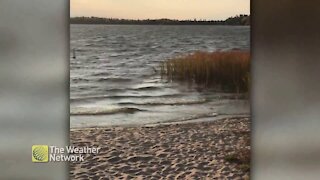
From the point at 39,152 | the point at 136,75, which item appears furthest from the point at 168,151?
the point at 39,152

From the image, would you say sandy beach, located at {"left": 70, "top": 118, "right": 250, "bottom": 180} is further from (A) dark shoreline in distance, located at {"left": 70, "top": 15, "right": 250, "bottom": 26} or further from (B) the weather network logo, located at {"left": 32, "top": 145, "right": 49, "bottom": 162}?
(A) dark shoreline in distance, located at {"left": 70, "top": 15, "right": 250, "bottom": 26}

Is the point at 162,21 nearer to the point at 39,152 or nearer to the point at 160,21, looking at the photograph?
the point at 160,21

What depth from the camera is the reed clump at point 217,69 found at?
181 cm

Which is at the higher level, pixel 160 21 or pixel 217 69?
pixel 160 21

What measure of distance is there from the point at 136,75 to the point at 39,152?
0.52 meters

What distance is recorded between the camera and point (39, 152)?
1.75 meters

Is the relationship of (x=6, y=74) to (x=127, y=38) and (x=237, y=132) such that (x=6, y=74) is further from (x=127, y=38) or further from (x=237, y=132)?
(x=237, y=132)

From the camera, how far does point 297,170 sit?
1.85 m

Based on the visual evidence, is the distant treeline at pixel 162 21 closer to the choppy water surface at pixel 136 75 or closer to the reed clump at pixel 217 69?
the choppy water surface at pixel 136 75

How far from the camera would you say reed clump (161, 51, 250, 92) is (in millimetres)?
1806

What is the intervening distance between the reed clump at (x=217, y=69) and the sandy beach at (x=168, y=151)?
161mm

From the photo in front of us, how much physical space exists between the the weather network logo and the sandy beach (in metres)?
0.12

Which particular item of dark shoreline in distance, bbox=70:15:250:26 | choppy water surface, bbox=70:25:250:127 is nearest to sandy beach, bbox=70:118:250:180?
choppy water surface, bbox=70:25:250:127

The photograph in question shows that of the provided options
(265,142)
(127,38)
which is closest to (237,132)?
(265,142)
